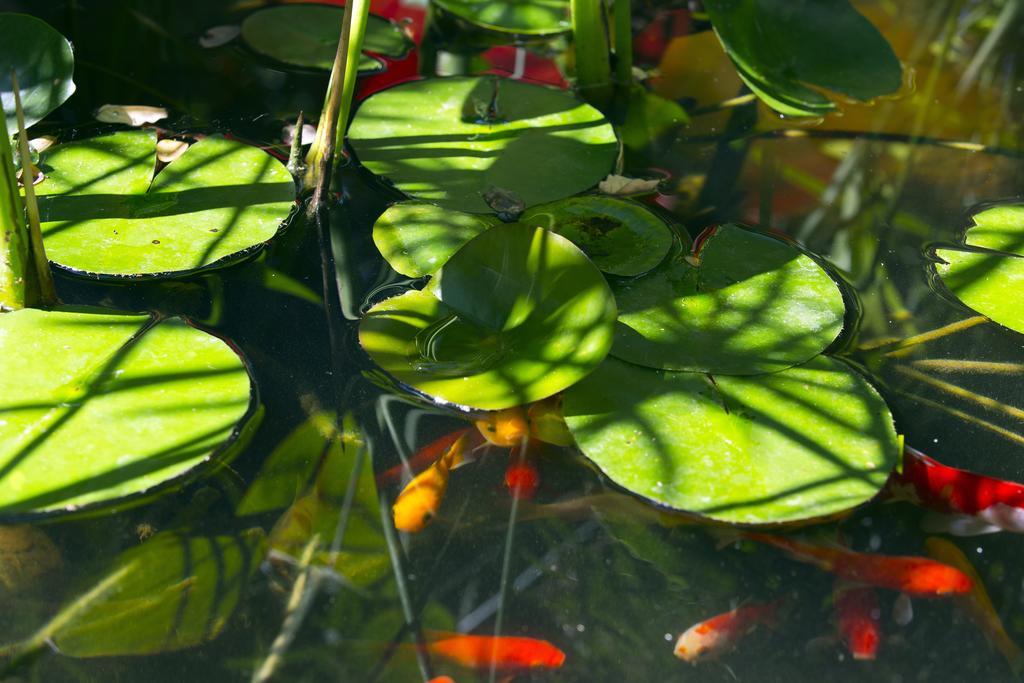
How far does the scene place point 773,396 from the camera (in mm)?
1501

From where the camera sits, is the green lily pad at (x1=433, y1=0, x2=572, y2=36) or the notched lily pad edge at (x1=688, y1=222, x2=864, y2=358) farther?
the green lily pad at (x1=433, y1=0, x2=572, y2=36)

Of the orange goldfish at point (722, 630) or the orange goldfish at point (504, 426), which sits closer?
the orange goldfish at point (722, 630)

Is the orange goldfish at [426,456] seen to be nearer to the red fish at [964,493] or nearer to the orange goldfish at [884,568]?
the orange goldfish at [884,568]

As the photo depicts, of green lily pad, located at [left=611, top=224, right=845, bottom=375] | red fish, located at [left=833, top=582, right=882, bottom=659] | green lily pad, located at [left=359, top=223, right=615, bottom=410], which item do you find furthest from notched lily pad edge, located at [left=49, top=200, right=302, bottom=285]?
red fish, located at [left=833, top=582, right=882, bottom=659]

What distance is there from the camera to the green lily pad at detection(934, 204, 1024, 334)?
5.71 ft

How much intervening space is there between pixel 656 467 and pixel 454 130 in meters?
0.99

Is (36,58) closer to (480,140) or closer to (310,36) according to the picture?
(310,36)

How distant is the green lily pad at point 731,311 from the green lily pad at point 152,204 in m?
0.71

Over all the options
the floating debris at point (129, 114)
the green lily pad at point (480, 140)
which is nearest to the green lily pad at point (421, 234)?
the green lily pad at point (480, 140)

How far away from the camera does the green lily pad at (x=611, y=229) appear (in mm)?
1745

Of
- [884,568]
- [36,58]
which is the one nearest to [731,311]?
[884,568]

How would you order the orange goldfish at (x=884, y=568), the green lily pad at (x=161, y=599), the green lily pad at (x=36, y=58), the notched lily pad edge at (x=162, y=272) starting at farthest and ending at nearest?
the green lily pad at (x=36, y=58)
the notched lily pad edge at (x=162, y=272)
the orange goldfish at (x=884, y=568)
the green lily pad at (x=161, y=599)

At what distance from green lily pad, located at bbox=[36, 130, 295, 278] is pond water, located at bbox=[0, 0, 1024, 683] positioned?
0.05m

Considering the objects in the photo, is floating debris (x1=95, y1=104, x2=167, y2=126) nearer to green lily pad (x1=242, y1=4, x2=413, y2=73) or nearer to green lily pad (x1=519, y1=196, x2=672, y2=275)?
green lily pad (x1=242, y1=4, x2=413, y2=73)
